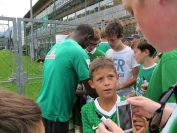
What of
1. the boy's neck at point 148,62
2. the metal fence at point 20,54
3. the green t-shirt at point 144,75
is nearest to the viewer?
the green t-shirt at point 144,75

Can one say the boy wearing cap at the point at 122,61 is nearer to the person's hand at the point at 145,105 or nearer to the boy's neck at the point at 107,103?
the boy's neck at the point at 107,103

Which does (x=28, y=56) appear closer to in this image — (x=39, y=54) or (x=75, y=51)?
(x=39, y=54)

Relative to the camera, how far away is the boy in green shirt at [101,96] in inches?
72.2

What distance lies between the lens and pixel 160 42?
77cm

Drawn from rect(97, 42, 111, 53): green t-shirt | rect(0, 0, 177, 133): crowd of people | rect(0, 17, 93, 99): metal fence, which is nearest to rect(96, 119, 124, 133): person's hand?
rect(0, 0, 177, 133): crowd of people

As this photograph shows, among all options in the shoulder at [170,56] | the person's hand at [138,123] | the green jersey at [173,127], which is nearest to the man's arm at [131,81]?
the person's hand at [138,123]

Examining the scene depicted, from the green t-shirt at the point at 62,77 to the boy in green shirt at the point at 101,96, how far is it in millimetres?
167

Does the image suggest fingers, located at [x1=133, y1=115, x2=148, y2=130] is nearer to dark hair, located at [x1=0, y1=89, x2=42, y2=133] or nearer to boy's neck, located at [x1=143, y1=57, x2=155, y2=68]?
dark hair, located at [x1=0, y1=89, x2=42, y2=133]

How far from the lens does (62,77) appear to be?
2305 millimetres

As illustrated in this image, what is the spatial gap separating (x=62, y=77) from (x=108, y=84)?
58 cm

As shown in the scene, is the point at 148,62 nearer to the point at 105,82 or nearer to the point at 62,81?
the point at 105,82

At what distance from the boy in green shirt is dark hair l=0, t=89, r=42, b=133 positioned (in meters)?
0.93

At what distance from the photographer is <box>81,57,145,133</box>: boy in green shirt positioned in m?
1.83

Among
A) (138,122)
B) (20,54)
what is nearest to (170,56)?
(138,122)
